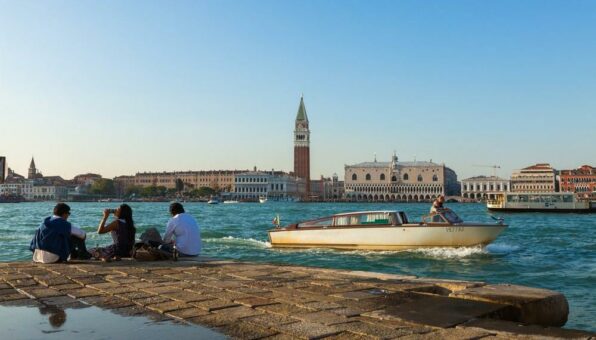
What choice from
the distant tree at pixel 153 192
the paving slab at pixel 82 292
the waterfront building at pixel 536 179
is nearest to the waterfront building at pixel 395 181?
the waterfront building at pixel 536 179

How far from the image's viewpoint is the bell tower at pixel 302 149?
16850 centimetres

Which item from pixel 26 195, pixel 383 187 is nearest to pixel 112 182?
pixel 26 195

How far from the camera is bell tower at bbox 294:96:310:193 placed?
16850cm

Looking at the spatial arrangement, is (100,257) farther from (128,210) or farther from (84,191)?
(84,191)

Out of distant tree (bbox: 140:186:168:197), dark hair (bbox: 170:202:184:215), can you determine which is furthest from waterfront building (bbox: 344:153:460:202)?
dark hair (bbox: 170:202:184:215)

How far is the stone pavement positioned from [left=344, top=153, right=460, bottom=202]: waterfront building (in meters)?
158

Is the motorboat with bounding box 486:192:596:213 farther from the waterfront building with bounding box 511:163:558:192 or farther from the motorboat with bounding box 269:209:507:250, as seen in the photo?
the waterfront building with bounding box 511:163:558:192

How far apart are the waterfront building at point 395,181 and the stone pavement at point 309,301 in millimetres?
157748

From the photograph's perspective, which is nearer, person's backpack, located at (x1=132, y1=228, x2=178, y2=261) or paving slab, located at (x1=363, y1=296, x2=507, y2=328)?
paving slab, located at (x1=363, y1=296, x2=507, y2=328)

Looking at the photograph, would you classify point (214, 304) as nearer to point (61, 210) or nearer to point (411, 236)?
point (61, 210)

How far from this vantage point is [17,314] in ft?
15.1

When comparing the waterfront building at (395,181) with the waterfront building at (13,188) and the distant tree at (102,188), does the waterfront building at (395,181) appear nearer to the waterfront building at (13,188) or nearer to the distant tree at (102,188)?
the distant tree at (102,188)

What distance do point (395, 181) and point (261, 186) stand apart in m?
39.7

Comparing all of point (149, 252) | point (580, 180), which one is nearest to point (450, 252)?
point (149, 252)
